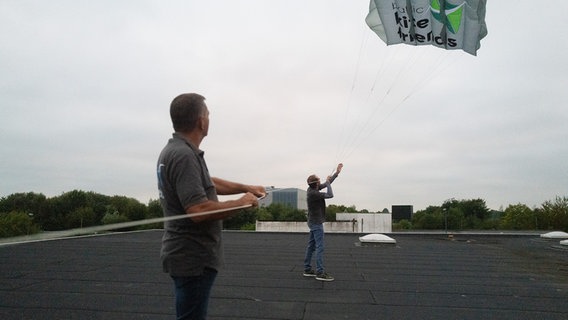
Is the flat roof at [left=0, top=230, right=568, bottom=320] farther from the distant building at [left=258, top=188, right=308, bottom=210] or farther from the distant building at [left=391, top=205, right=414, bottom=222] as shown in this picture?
the distant building at [left=391, top=205, right=414, bottom=222]

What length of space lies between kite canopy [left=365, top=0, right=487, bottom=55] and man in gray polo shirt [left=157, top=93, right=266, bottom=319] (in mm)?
7269

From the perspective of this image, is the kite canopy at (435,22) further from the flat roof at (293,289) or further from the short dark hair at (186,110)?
the short dark hair at (186,110)

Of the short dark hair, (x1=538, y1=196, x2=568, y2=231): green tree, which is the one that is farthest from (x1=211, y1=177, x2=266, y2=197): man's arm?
(x1=538, y1=196, x2=568, y2=231): green tree

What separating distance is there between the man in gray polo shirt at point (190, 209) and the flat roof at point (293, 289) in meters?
2.53

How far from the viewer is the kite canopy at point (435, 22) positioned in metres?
8.17

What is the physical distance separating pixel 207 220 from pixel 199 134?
1.73 feet

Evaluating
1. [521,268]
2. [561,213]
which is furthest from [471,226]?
[521,268]

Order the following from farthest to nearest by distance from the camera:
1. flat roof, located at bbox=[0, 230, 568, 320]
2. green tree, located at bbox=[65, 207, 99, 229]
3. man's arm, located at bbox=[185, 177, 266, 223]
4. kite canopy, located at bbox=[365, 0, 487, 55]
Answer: green tree, located at bbox=[65, 207, 99, 229] → kite canopy, located at bbox=[365, 0, 487, 55] → flat roof, located at bbox=[0, 230, 568, 320] → man's arm, located at bbox=[185, 177, 266, 223]

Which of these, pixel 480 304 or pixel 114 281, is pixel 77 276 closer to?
pixel 114 281

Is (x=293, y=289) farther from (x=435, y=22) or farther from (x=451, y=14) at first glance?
(x=451, y=14)

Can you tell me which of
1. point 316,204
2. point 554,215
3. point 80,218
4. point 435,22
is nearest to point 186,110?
point 316,204

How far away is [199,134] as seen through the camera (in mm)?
2221

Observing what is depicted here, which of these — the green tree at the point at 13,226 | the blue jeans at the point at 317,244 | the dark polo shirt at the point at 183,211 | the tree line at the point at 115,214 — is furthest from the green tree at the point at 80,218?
the dark polo shirt at the point at 183,211

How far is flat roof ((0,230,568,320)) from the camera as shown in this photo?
15.1ft
